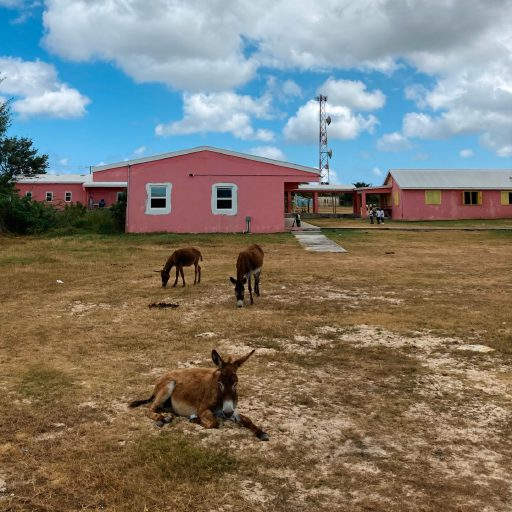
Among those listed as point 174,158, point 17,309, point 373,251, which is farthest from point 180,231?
point 17,309

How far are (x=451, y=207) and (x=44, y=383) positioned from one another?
4069 centimetres

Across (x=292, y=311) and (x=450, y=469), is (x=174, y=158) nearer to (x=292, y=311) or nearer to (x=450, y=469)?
(x=292, y=311)

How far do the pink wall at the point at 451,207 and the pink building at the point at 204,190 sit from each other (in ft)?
61.7

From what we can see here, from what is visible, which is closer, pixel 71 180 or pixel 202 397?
pixel 202 397

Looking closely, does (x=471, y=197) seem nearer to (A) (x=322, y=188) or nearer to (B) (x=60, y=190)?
(A) (x=322, y=188)

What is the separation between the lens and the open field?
11.1 ft

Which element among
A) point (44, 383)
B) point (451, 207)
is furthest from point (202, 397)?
point (451, 207)

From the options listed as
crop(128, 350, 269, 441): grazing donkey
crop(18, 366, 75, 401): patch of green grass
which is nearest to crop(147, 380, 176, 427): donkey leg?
crop(128, 350, 269, 441): grazing donkey

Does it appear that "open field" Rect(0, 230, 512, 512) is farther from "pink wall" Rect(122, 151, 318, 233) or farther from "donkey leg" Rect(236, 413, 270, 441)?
"pink wall" Rect(122, 151, 318, 233)

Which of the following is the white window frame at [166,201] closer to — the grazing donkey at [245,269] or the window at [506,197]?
the grazing donkey at [245,269]

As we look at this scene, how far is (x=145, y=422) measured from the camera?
436 cm

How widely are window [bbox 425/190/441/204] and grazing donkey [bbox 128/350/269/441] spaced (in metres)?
39.6

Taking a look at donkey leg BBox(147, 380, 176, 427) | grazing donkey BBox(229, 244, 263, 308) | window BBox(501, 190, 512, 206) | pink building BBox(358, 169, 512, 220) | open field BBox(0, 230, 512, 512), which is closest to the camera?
open field BBox(0, 230, 512, 512)

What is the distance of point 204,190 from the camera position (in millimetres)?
25578
